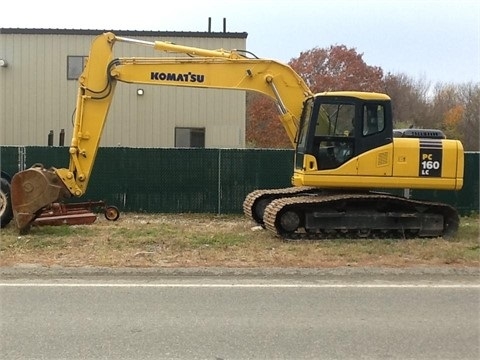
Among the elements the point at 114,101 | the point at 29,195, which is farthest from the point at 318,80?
the point at 29,195

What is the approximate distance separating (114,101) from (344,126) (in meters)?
12.5

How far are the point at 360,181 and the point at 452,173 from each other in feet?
6.26

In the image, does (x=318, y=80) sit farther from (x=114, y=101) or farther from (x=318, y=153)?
(x=318, y=153)

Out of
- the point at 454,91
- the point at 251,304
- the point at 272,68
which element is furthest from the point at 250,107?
the point at 251,304

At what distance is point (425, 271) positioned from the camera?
905cm

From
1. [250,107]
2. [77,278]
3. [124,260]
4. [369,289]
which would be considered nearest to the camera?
[369,289]

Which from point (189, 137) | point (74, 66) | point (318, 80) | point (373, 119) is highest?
point (318, 80)

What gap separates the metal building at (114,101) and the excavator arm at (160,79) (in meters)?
9.73

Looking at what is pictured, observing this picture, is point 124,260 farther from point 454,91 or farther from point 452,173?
point 454,91

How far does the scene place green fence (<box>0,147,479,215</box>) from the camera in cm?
1675

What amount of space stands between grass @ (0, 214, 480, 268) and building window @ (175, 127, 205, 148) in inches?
368

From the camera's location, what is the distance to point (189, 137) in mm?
22781

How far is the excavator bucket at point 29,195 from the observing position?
11750mm

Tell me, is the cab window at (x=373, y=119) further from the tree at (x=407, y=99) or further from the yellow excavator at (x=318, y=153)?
the tree at (x=407, y=99)
